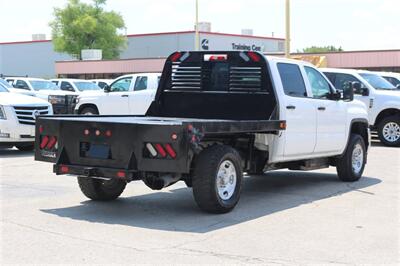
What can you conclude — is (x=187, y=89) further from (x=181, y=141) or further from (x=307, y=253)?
(x=307, y=253)

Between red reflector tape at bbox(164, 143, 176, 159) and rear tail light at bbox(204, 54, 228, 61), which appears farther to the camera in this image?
rear tail light at bbox(204, 54, 228, 61)

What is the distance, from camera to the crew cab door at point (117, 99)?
19.5 meters

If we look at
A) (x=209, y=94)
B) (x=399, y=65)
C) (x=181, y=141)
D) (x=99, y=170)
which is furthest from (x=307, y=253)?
(x=399, y=65)

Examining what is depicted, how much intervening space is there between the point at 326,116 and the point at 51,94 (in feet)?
49.8

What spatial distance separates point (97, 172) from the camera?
7.89 m

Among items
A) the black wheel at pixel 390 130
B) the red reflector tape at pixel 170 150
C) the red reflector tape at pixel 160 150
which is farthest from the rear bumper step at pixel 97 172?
the black wheel at pixel 390 130

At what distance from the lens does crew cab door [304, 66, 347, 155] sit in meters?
10.2

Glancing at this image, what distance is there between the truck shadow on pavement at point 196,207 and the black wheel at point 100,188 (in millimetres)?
135

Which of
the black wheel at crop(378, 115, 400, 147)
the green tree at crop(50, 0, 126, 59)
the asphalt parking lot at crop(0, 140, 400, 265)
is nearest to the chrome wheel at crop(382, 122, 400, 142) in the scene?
A: the black wheel at crop(378, 115, 400, 147)

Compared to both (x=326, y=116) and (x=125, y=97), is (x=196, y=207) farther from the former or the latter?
(x=125, y=97)

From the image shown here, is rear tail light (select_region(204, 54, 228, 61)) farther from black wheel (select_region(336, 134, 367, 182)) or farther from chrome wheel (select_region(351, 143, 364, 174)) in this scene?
chrome wheel (select_region(351, 143, 364, 174))

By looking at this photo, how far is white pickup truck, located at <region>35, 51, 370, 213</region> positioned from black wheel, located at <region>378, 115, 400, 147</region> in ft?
20.8

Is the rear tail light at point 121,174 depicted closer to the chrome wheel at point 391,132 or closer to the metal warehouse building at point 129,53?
the chrome wheel at point 391,132

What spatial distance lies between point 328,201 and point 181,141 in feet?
9.50
